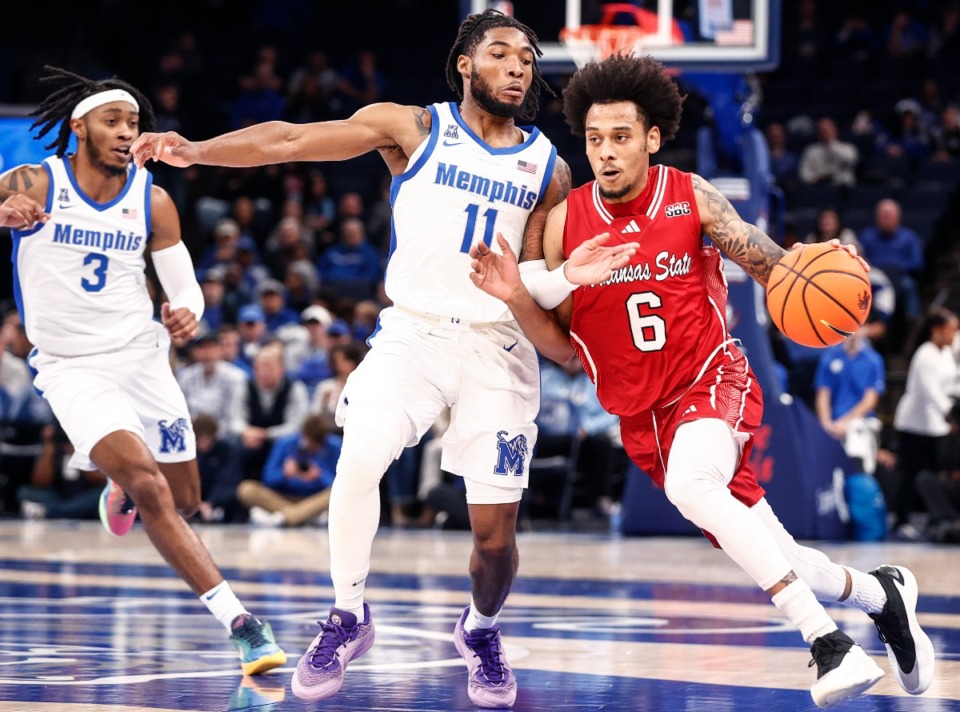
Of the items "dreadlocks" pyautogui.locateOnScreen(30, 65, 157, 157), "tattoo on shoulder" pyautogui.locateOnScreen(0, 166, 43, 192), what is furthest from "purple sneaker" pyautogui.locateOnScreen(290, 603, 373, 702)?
"dreadlocks" pyautogui.locateOnScreen(30, 65, 157, 157)

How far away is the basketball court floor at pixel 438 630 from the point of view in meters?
4.96

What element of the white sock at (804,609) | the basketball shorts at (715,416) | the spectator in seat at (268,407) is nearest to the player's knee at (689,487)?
the basketball shorts at (715,416)

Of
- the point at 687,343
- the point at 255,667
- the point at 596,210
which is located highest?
the point at 596,210

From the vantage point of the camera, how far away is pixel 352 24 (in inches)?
871

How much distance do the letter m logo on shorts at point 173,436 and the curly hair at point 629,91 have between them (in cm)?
232

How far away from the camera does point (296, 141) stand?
16.9 feet

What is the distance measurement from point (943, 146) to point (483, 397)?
13481 millimetres

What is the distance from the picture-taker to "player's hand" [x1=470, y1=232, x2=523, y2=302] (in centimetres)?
491

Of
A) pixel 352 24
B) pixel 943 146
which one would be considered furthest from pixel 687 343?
pixel 352 24

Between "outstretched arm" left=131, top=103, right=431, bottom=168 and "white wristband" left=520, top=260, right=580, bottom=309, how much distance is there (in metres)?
0.62

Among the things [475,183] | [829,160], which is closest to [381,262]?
[829,160]

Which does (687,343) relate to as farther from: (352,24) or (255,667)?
(352,24)

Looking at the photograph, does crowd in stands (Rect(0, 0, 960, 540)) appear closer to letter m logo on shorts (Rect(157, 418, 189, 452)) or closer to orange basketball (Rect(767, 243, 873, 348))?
letter m logo on shorts (Rect(157, 418, 189, 452))

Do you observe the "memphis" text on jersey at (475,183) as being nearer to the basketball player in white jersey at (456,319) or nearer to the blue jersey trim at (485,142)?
the basketball player in white jersey at (456,319)
